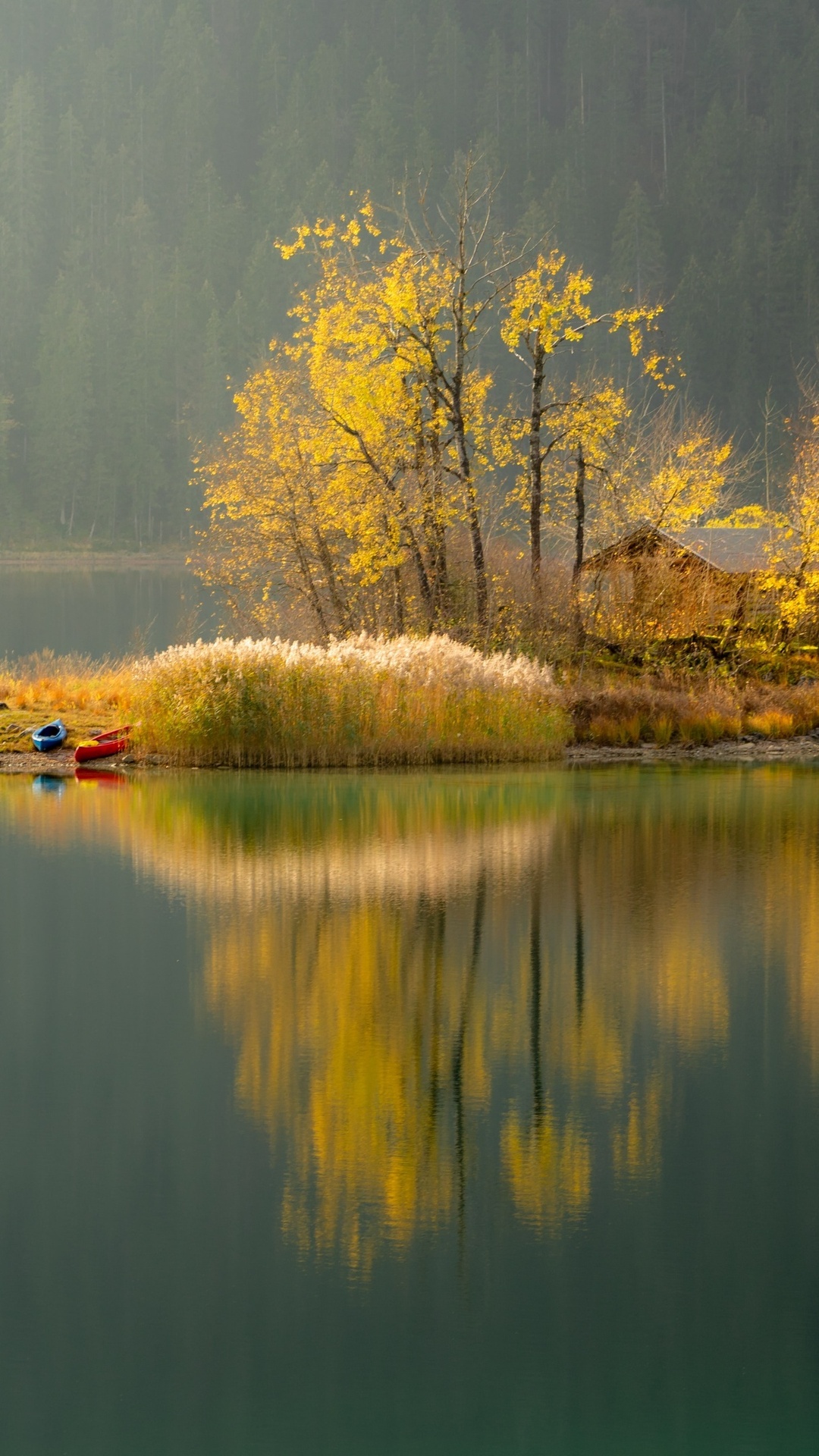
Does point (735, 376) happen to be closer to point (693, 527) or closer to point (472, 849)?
point (693, 527)

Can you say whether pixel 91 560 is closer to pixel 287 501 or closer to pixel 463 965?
pixel 287 501

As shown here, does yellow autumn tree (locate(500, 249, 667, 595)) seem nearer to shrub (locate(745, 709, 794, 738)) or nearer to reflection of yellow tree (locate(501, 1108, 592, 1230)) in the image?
shrub (locate(745, 709, 794, 738))

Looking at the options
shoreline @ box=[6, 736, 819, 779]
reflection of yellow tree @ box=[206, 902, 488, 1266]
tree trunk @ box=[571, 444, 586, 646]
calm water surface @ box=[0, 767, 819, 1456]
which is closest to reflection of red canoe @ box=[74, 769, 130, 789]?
shoreline @ box=[6, 736, 819, 779]

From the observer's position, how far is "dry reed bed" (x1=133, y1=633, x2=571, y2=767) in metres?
24.4

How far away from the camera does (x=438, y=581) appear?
31797mm

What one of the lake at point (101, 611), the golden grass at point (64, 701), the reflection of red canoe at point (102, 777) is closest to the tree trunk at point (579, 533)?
the lake at point (101, 611)

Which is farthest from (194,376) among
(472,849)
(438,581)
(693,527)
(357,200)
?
(472,849)

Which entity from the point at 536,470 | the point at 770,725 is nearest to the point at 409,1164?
the point at 770,725

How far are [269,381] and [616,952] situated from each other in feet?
73.0

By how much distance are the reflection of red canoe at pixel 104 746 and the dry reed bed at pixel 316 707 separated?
0.45 meters

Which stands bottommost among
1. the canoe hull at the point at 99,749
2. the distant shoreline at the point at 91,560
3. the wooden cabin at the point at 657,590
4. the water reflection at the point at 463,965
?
the water reflection at the point at 463,965

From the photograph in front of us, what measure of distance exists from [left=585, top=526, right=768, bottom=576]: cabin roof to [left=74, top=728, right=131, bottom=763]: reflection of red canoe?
1075 cm

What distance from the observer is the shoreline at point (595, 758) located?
24.7 meters

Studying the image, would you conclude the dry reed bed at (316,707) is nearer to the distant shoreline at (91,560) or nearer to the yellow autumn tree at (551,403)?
the yellow autumn tree at (551,403)
